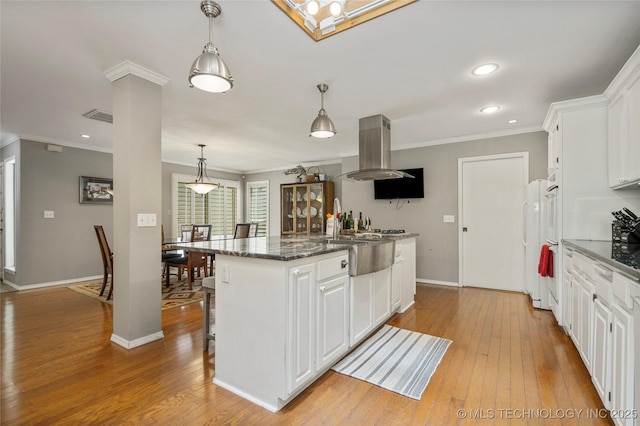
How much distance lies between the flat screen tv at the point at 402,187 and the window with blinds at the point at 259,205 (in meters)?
3.40

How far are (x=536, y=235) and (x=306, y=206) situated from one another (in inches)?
164

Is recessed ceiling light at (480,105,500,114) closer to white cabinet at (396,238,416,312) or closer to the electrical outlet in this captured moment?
white cabinet at (396,238,416,312)

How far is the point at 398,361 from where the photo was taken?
7.38ft

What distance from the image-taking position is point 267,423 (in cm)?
157

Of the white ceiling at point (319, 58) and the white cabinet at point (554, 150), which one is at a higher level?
the white ceiling at point (319, 58)

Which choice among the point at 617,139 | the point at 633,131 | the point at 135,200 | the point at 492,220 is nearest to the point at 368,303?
the point at 135,200

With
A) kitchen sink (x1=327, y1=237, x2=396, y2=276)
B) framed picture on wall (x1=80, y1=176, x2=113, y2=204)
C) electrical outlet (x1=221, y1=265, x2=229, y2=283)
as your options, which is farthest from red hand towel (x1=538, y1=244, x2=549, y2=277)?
framed picture on wall (x1=80, y1=176, x2=113, y2=204)

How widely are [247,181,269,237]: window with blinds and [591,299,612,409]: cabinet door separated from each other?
6591mm

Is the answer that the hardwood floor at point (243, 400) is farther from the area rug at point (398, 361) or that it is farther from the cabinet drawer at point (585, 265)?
the cabinet drawer at point (585, 265)

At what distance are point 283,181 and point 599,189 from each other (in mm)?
5862

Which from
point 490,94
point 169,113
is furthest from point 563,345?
point 169,113

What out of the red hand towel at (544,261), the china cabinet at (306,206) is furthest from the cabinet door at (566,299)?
the china cabinet at (306,206)

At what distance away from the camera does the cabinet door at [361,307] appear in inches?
90.8

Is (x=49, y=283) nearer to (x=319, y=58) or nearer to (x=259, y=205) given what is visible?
(x=259, y=205)
